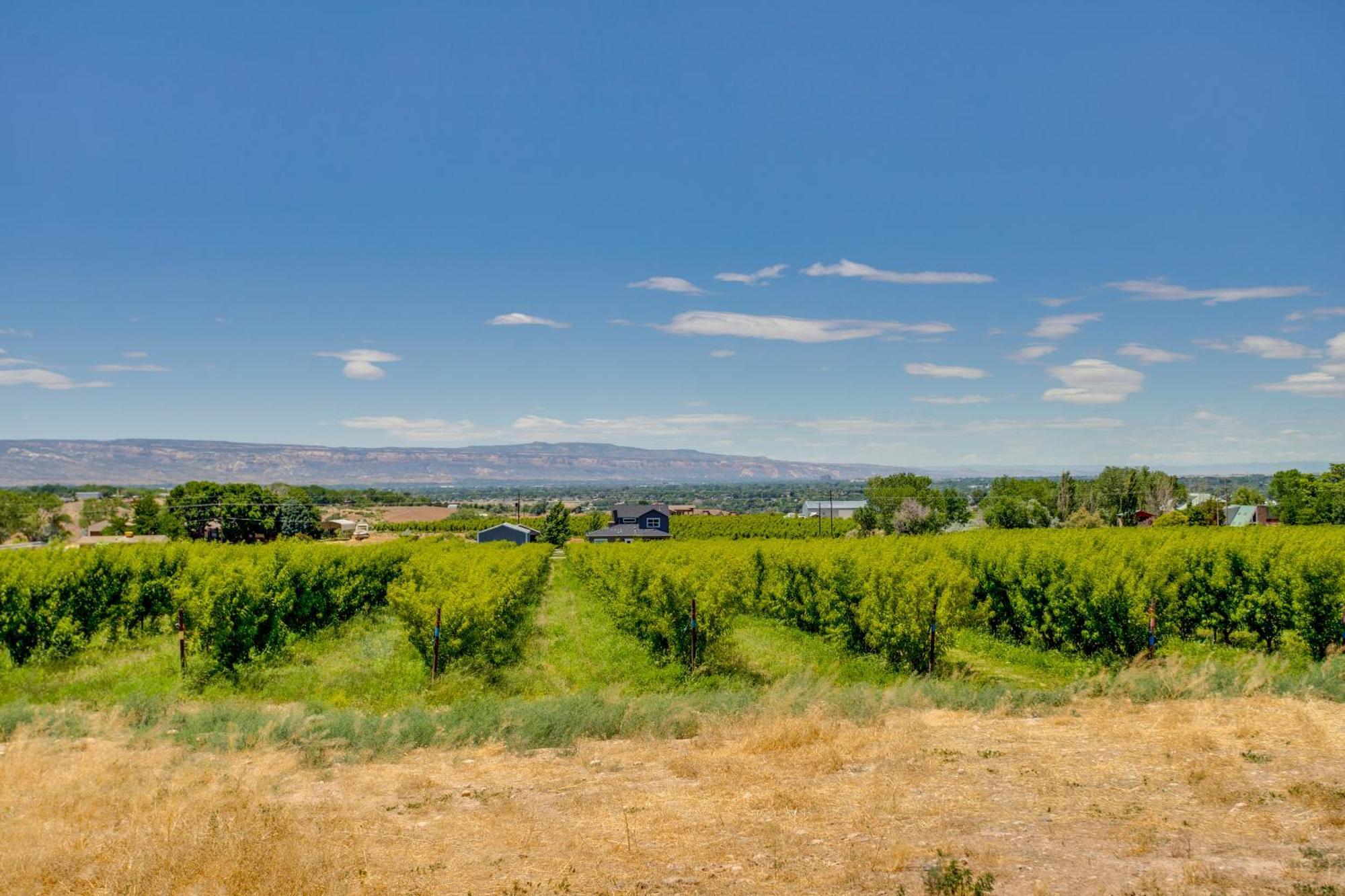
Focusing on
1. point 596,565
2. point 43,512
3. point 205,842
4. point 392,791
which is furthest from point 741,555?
point 43,512

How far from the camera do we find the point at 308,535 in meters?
106

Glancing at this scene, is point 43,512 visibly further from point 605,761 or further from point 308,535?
point 605,761

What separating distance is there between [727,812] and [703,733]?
141 inches

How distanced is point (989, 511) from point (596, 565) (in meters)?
89.3

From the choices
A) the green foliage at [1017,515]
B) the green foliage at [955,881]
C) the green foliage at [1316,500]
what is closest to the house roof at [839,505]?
the green foliage at [1017,515]

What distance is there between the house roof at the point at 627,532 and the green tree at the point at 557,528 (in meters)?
3.06

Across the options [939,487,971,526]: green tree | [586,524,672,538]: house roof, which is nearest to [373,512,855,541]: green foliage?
[586,524,672,538]: house roof

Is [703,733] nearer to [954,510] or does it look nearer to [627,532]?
[627,532]

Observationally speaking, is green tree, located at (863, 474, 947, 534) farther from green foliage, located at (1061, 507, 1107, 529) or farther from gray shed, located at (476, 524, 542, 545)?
gray shed, located at (476, 524, 542, 545)

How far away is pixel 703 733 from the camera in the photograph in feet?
41.9

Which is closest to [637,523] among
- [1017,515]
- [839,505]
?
[1017,515]

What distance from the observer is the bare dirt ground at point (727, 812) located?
24.0 feet

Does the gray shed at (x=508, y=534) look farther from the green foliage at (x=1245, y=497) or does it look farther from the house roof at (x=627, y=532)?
→ the green foliage at (x=1245, y=497)

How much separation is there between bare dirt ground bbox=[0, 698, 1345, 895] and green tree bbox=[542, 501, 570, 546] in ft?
284
